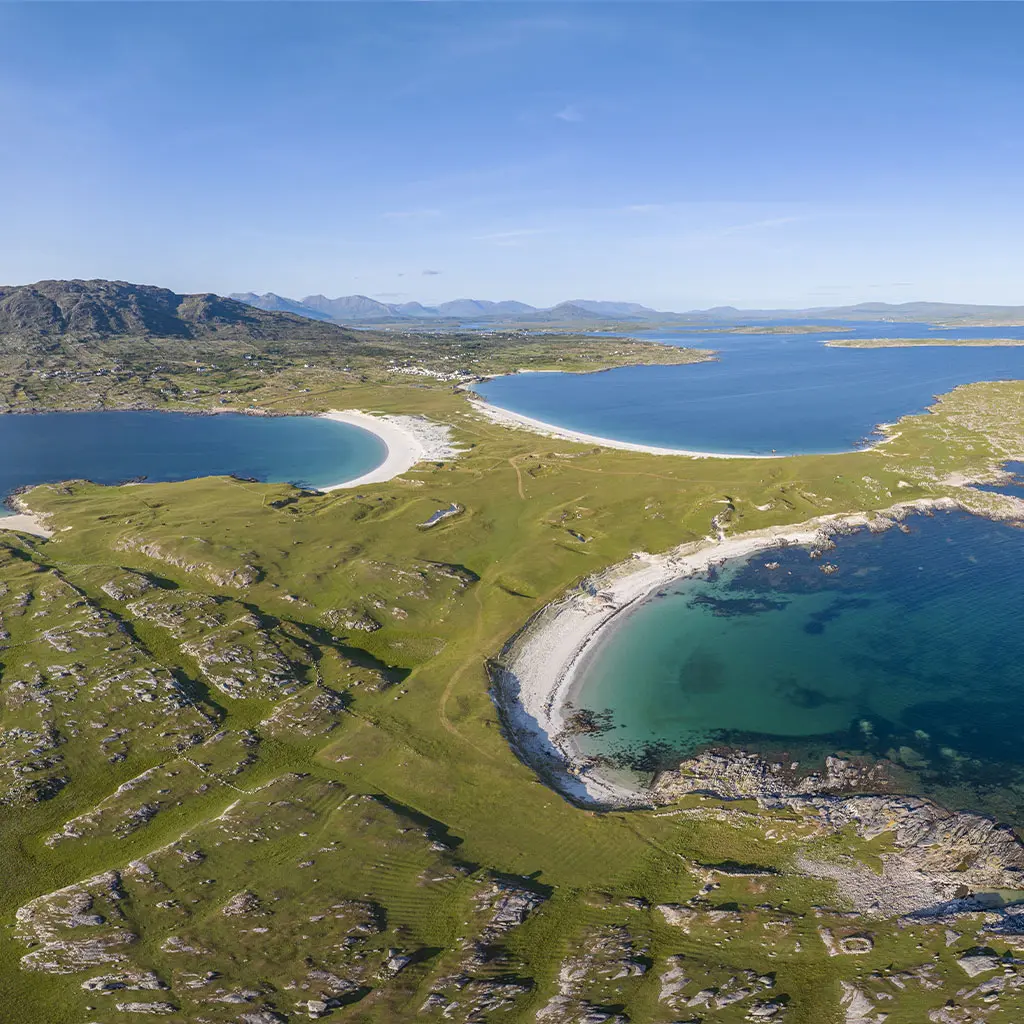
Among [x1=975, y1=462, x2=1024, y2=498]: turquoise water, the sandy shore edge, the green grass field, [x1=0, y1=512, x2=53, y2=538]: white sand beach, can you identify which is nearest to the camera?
the green grass field

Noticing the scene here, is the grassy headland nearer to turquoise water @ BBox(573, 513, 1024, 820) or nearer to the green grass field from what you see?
the green grass field

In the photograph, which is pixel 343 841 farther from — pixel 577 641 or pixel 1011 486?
pixel 1011 486

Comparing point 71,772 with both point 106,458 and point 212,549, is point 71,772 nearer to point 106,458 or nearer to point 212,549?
point 212,549

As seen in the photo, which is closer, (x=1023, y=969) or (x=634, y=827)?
(x=1023, y=969)

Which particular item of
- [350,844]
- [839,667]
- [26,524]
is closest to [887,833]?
[839,667]

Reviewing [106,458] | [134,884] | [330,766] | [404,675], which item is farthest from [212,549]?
[106,458]

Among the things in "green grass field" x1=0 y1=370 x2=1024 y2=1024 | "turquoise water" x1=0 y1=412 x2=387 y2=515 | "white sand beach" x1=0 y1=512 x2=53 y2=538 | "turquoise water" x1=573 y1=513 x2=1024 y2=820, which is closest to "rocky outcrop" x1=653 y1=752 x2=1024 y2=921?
"green grass field" x1=0 y1=370 x2=1024 y2=1024
